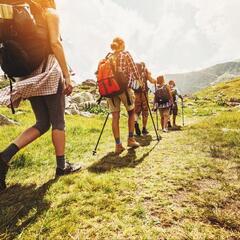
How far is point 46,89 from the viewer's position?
4.48m

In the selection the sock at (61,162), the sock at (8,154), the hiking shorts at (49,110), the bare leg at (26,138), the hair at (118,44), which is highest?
the hair at (118,44)

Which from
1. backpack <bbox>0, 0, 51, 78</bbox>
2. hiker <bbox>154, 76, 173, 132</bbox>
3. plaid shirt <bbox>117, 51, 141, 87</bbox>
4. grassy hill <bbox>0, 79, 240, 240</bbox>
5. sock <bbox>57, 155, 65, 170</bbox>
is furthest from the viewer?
hiker <bbox>154, 76, 173, 132</bbox>

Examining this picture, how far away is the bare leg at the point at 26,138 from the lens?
4.61 m

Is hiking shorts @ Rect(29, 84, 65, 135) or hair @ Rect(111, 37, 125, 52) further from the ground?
hair @ Rect(111, 37, 125, 52)

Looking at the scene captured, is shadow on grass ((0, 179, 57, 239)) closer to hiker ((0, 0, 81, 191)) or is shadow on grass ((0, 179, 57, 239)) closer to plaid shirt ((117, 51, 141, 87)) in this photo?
hiker ((0, 0, 81, 191))

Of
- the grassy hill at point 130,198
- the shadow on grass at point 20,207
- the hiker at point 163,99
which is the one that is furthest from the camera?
the hiker at point 163,99

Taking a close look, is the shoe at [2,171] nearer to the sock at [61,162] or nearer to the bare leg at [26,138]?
the bare leg at [26,138]

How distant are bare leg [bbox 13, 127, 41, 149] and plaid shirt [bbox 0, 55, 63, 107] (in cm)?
54

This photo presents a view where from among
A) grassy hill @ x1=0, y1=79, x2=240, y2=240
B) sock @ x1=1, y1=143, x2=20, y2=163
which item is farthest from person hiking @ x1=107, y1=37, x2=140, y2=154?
sock @ x1=1, y1=143, x2=20, y2=163

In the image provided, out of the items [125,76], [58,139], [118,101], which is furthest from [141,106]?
[58,139]

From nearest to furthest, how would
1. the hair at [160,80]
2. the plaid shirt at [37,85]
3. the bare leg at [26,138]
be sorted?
the plaid shirt at [37,85] → the bare leg at [26,138] → the hair at [160,80]

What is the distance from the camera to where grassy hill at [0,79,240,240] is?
3127mm

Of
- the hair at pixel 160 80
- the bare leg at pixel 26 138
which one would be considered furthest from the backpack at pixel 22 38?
the hair at pixel 160 80

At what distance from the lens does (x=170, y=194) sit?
399cm
